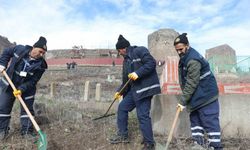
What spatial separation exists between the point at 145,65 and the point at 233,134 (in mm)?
2015

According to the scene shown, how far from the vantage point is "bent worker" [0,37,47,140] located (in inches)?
190

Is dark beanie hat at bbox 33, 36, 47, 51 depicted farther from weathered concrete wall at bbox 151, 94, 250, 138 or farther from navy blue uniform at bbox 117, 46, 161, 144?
weathered concrete wall at bbox 151, 94, 250, 138

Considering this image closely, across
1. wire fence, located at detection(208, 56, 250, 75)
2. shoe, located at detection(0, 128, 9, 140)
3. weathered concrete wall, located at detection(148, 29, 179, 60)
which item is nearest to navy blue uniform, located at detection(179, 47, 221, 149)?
shoe, located at detection(0, 128, 9, 140)

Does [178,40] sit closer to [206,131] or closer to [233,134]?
[206,131]

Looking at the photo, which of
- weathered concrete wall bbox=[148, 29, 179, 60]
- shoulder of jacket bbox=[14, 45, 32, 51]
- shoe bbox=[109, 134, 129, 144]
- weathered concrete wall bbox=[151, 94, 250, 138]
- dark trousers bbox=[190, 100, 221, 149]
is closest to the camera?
dark trousers bbox=[190, 100, 221, 149]

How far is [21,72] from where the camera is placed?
4.84 m

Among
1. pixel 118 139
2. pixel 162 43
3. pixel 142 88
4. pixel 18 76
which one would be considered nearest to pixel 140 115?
pixel 142 88

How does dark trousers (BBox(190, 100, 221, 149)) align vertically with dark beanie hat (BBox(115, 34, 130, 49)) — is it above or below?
below

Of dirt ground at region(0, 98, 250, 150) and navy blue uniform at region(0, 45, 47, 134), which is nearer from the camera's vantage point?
dirt ground at region(0, 98, 250, 150)

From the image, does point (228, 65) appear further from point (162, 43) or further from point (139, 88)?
point (162, 43)

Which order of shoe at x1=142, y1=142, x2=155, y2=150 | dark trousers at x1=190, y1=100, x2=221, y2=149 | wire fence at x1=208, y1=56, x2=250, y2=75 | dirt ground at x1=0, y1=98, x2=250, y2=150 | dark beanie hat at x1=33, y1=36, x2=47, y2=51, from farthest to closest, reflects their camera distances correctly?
1. wire fence at x1=208, y1=56, x2=250, y2=75
2. dark beanie hat at x1=33, y1=36, x2=47, y2=51
3. dirt ground at x1=0, y1=98, x2=250, y2=150
4. shoe at x1=142, y1=142, x2=155, y2=150
5. dark trousers at x1=190, y1=100, x2=221, y2=149

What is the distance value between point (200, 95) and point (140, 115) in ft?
2.79

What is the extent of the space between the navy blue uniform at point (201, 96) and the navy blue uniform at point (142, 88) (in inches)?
17.8

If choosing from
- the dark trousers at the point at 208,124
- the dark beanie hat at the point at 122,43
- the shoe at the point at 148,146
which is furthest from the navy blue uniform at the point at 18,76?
the dark trousers at the point at 208,124
